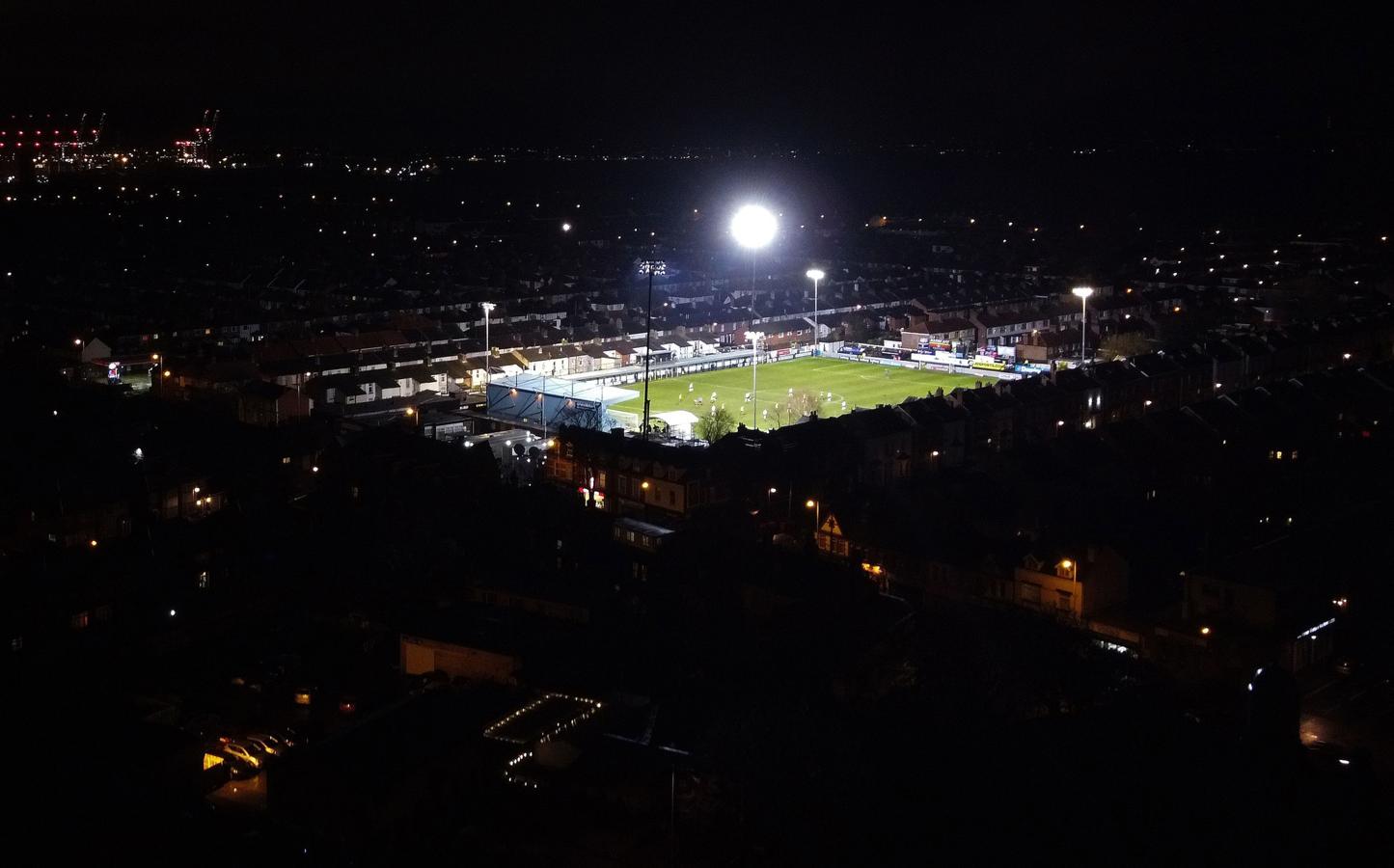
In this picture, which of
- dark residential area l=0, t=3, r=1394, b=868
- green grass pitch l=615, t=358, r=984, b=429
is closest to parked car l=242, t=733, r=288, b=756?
dark residential area l=0, t=3, r=1394, b=868

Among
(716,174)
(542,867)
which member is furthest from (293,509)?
(716,174)

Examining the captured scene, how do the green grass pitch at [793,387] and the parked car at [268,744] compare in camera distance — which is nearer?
the parked car at [268,744]

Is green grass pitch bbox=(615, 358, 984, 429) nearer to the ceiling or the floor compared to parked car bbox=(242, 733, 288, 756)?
nearer to the ceiling

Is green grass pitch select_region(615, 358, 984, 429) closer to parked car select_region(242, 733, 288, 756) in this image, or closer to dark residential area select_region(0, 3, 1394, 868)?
dark residential area select_region(0, 3, 1394, 868)

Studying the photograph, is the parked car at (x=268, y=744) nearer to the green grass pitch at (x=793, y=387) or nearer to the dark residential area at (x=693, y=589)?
the dark residential area at (x=693, y=589)

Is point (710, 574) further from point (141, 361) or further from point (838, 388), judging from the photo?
point (141, 361)

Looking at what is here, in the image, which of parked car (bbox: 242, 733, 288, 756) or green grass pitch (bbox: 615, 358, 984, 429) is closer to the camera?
parked car (bbox: 242, 733, 288, 756)

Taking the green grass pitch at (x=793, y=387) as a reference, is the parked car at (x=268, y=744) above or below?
below

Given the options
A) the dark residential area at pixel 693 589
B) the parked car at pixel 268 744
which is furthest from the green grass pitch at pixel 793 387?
the parked car at pixel 268 744

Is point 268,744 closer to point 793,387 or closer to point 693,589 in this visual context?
point 693,589
